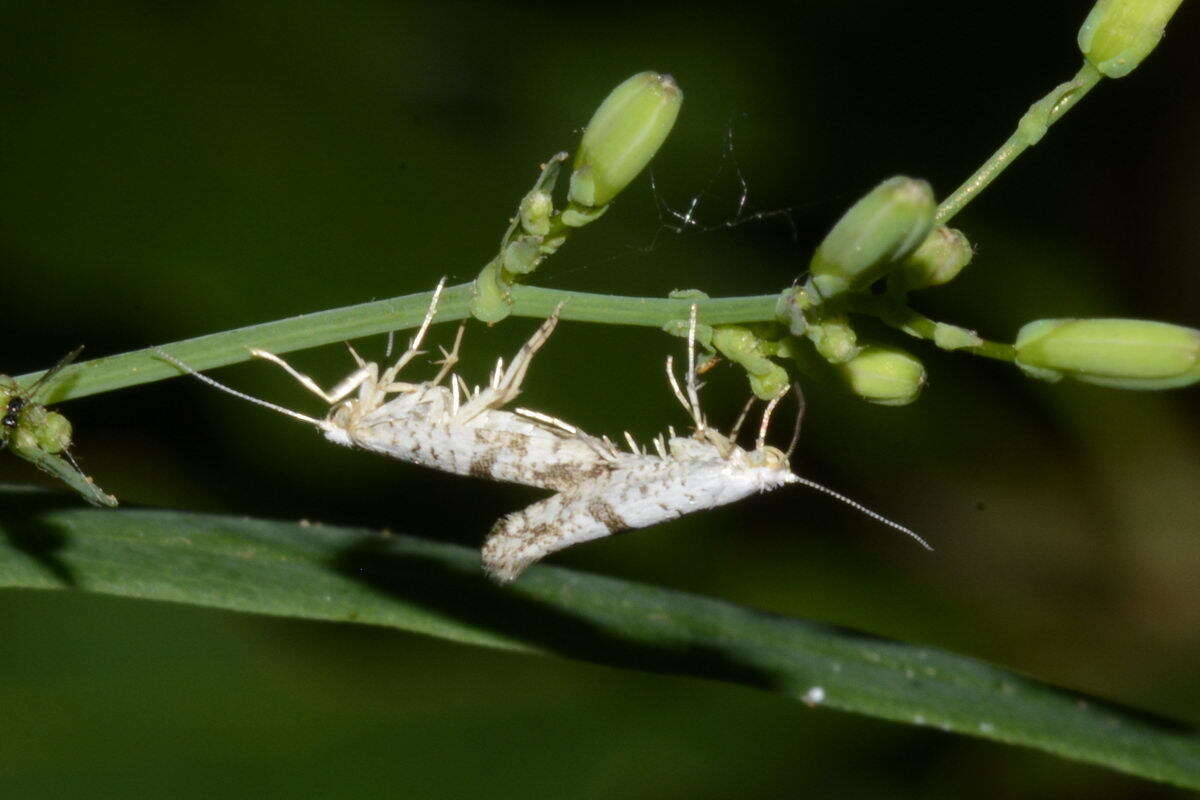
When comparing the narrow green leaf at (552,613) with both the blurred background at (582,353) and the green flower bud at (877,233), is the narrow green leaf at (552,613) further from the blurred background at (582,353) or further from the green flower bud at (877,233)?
the green flower bud at (877,233)

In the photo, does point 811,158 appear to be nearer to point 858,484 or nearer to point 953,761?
point 858,484

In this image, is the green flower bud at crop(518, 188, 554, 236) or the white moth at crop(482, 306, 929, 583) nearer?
the green flower bud at crop(518, 188, 554, 236)

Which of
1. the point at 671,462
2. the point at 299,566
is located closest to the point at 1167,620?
the point at 671,462

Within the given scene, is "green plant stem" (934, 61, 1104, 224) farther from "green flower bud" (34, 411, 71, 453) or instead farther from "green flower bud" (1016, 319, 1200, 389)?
"green flower bud" (34, 411, 71, 453)

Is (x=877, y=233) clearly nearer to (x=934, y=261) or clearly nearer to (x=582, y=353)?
(x=934, y=261)

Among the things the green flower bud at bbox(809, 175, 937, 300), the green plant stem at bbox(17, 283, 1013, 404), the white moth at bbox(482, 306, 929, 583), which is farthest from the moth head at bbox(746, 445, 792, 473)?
the green flower bud at bbox(809, 175, 937, 300)

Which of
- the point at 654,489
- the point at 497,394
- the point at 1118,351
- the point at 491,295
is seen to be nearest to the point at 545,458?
the point at 497,394
